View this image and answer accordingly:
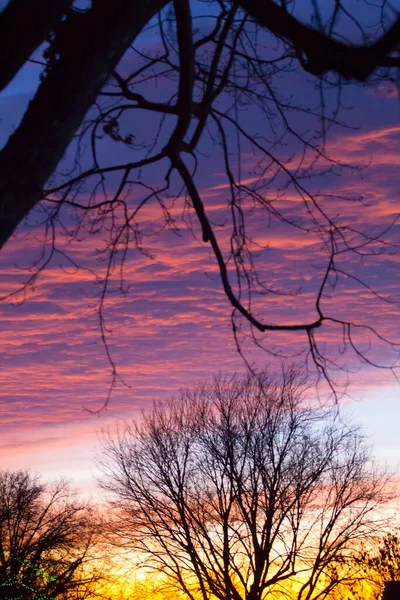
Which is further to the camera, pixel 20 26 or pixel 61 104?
pixel 61 104

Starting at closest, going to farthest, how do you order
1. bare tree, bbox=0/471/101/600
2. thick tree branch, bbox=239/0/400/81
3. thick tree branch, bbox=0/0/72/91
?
thick tree branch, bbox=0/0/72/91, thick tree branch, bbox=239/0/400/81, bare tree, bbox=0/471/101/600

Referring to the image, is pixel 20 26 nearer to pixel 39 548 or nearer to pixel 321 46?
pixel 321 46

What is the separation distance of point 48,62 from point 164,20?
1.18 metres

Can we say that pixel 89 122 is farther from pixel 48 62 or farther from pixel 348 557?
pixel 348 557

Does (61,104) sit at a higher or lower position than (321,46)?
lower

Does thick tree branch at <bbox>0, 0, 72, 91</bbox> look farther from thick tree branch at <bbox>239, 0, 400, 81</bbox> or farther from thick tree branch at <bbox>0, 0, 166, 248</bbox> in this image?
thick tree branch at <bbox>239, 0, 400, 81</bbox>

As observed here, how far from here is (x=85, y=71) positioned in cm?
365

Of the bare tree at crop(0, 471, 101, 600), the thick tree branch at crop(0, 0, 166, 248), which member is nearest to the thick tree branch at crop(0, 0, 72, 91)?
the thick tree branch at crop(0, 0, 166, 248)

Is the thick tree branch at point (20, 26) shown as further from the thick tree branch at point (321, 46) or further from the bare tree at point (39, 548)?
the bare tree at point (39, 548)

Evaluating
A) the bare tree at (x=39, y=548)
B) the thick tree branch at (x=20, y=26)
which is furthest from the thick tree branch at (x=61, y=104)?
the bare tree at (x=39, y=548)

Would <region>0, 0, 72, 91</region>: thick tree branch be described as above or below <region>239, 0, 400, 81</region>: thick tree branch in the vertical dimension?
below

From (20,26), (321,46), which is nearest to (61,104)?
(20,26)

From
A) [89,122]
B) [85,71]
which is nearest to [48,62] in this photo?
[89,122]

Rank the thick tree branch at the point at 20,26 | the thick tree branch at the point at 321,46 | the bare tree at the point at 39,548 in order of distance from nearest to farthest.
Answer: the thick tree branch at the point at 20,26 → the thick tree branch at the point at 321,46 → the bare tree at the point at 39,548
